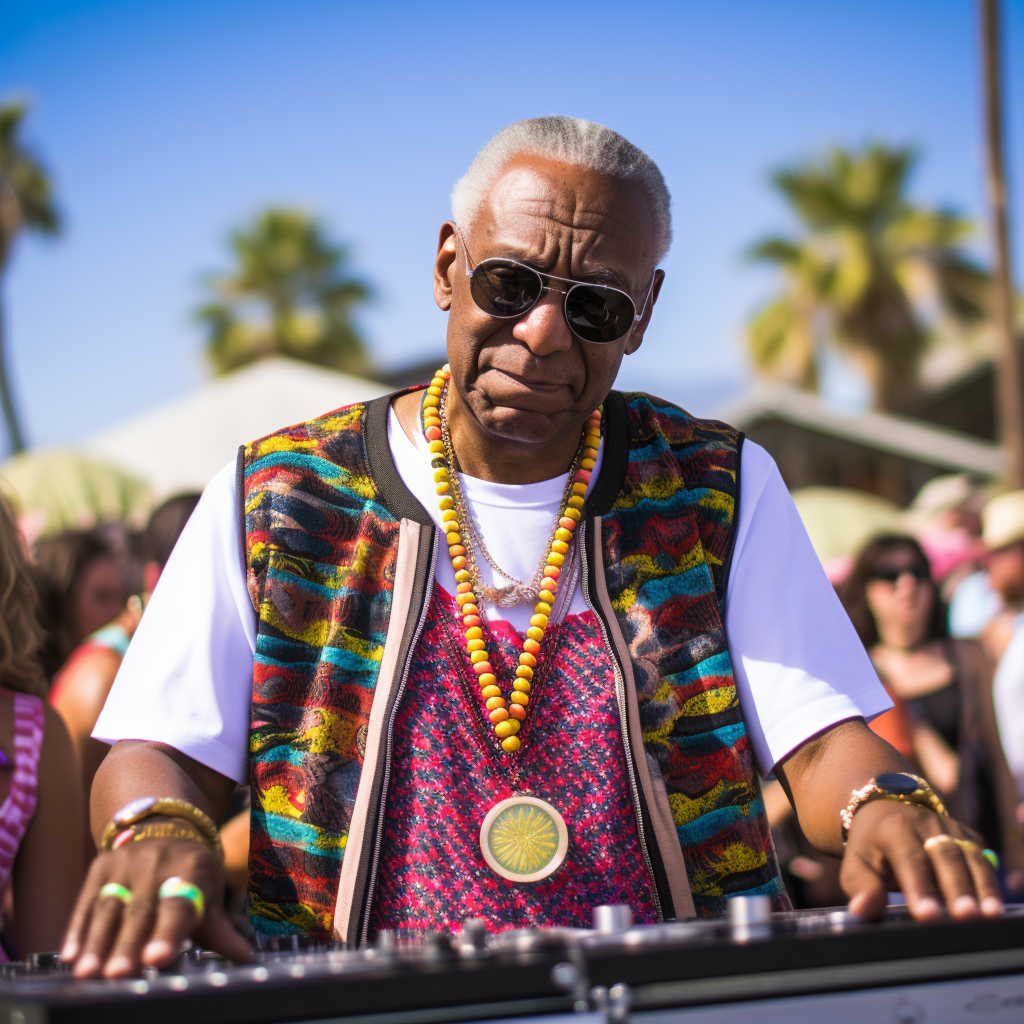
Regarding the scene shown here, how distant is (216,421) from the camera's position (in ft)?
31.0

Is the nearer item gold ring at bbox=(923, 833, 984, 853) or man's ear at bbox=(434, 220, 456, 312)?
gold ring at bbox=(923, 833, 984, 853)

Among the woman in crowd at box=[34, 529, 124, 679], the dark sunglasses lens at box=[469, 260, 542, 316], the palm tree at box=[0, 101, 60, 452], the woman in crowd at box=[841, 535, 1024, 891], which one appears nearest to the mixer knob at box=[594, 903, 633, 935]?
the dark sunglasses lens at box=[469, 260, 542, 316]

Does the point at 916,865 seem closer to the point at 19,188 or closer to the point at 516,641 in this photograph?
the point at 516,641

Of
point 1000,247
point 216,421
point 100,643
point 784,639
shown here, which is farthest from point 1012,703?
point 1000,247

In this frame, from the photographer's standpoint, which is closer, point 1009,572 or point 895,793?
point 895,793

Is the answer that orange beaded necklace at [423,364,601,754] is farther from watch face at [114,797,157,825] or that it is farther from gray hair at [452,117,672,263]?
watch face at [114,797,157,825]

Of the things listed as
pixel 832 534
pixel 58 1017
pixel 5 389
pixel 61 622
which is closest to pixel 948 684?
pixel 61 622

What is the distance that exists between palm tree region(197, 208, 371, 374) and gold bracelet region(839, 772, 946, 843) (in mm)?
33542

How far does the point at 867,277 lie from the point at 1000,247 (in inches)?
662

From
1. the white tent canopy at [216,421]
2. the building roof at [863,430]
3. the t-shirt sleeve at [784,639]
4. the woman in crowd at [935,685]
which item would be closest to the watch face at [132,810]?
the t-shirt sleeve at [784,639]

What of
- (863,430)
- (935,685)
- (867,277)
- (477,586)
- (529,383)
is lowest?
(477,586)

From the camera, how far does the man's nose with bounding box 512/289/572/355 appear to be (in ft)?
6.29

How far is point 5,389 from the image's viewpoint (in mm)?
25141

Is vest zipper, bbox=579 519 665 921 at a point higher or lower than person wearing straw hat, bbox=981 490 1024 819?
lower
